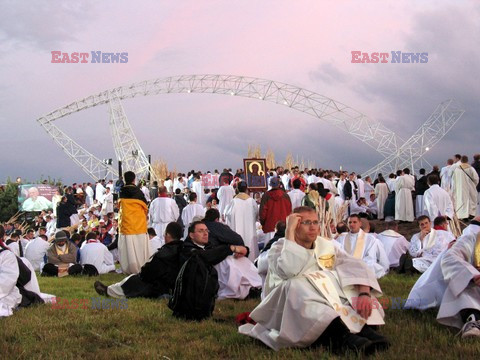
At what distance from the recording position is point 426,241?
1190 centimetres

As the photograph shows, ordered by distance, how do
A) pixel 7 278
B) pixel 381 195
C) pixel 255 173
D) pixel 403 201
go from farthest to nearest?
pixel 381 195
pixel 403 201
pixel 255 173
pixel 7 278

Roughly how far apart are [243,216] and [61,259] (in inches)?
171

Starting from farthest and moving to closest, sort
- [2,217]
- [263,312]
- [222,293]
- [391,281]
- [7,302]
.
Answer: [2,217], [391,281], [222,293], [7,302], [263,312]

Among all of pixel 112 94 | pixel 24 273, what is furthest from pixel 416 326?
pixel 112 94

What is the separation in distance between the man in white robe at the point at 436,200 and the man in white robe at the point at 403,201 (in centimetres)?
585

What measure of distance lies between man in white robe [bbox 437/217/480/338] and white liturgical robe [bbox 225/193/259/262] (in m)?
8.59

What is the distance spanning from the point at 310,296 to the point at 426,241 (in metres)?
6.73

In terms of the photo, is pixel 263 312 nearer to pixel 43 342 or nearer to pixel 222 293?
pixel 43 342

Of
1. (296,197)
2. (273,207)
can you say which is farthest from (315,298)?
(296,197)

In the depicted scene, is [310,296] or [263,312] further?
[263,312]

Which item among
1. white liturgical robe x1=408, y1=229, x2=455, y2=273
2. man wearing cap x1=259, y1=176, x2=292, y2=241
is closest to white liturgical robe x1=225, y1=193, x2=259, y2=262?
man wearing cap x1=259, y1=176, x2=292, y2=241

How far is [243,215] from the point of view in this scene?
15.3 meters

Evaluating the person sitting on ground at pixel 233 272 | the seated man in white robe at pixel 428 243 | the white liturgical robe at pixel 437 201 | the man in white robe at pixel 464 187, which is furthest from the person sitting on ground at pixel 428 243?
the man in white robe at pixel 464 187

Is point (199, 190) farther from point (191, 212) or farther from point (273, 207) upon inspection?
point (273, 207)
